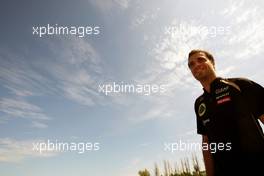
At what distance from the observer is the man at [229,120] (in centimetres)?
345

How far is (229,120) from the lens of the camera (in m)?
3.72

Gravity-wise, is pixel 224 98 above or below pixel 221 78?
below

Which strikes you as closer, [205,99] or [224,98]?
[224,98]

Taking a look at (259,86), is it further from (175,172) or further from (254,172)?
(175,172)

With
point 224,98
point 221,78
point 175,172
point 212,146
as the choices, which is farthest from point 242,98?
point 175,172

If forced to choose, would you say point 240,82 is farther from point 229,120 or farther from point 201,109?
point 201,109

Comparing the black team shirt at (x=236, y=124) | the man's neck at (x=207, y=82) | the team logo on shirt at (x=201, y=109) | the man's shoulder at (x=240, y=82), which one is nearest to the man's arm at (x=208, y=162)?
the black team shirt at (x=236, y=124)

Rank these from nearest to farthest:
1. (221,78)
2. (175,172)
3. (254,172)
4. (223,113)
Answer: (254,172)
(223,113)
(221,78)
(175,172)

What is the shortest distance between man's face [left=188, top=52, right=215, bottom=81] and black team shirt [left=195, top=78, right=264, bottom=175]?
0.77 feet

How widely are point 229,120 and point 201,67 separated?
1015 millimetres

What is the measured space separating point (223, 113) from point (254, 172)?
90 centimetres

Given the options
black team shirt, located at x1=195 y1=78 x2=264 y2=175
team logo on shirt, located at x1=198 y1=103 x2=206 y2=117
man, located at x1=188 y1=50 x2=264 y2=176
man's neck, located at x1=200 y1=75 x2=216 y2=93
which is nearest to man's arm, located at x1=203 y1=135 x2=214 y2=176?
man, located at x1=188 y1=50 x2=264 y2=176

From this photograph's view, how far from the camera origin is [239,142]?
11.6 feet

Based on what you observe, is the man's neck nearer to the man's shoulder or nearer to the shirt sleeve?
the man's shoulder
